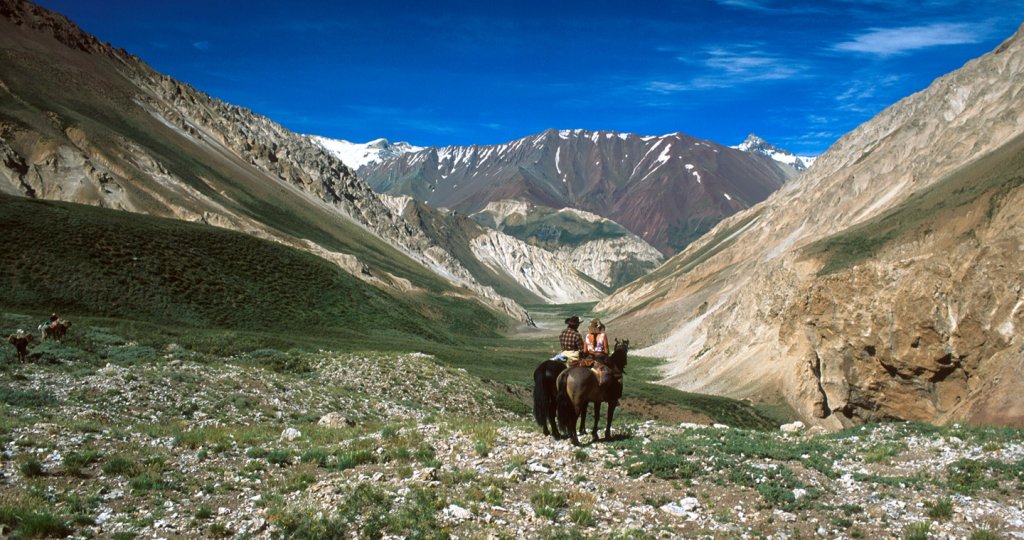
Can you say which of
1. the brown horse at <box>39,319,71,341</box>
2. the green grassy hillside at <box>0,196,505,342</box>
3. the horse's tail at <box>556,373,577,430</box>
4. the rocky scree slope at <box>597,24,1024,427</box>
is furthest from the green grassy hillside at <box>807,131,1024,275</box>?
the brown horse at <box>39,319,71,341</box>

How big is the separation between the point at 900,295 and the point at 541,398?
28.4m

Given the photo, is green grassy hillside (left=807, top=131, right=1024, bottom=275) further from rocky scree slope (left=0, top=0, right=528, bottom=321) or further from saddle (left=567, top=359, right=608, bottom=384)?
rocky scree slope (left=0, top=0, right=528, bottom=321)

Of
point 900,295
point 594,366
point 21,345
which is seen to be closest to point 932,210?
point 900,295

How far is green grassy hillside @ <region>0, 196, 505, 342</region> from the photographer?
2085 inches

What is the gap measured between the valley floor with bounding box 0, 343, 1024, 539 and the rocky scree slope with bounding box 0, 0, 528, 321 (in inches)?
3493

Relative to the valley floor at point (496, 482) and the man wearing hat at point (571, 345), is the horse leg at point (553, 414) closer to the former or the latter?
the valley floor at point (496, 482)

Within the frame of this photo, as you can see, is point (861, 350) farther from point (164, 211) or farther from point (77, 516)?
point (164, 211)

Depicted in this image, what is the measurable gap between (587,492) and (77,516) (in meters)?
8.78

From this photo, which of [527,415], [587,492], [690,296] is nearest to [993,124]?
[690,296]

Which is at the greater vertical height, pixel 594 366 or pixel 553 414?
pixel 594 366

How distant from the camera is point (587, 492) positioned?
1256 centimetres

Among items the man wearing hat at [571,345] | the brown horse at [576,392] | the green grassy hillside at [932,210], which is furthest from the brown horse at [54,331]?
the green grassy hillside at [932,210]

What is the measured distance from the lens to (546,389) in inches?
640

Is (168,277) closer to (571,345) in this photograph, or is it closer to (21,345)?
(21,345)
